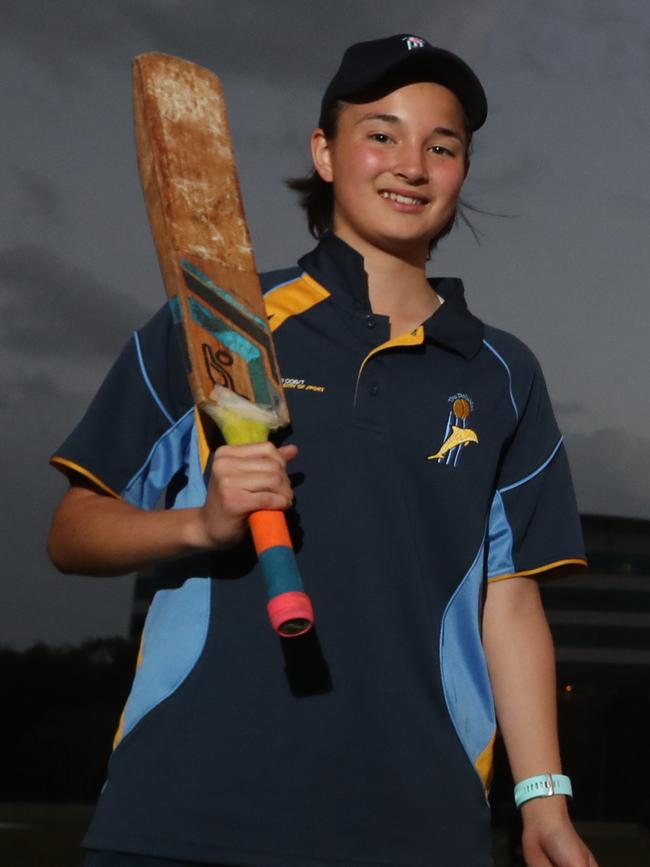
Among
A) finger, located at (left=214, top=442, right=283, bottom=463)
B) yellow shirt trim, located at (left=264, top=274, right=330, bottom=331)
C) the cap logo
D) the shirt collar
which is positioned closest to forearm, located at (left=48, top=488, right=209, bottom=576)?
finger, located at (left=214, top=442, right=283, bottom=463)

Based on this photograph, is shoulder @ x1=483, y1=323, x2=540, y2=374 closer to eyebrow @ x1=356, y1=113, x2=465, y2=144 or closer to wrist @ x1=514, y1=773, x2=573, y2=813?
eyebrow @ x1=356, y1=113, x2=465, y2=144

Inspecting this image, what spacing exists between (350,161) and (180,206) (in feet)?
0.95

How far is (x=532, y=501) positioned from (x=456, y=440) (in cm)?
22

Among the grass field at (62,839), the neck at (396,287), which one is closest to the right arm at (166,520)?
the neck at (396,287)

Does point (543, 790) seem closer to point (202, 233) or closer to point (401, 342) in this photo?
point (401, 342)

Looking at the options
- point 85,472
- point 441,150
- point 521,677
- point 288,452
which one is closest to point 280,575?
point 288,452

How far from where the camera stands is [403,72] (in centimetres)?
226

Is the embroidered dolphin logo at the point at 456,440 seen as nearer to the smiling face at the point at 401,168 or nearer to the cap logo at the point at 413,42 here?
the smiling face at the point at 401,168

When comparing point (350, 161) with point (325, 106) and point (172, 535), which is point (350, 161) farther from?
point (172, 535)

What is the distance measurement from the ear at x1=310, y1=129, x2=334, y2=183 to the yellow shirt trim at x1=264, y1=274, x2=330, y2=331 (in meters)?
0.23

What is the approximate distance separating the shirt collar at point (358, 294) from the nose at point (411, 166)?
0.49ft

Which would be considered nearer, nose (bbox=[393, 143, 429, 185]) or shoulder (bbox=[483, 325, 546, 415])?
nose (bbox=[393, 143, 429, 185])

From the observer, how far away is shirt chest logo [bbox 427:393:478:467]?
2.14 m

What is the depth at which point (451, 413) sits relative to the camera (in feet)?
7.11
